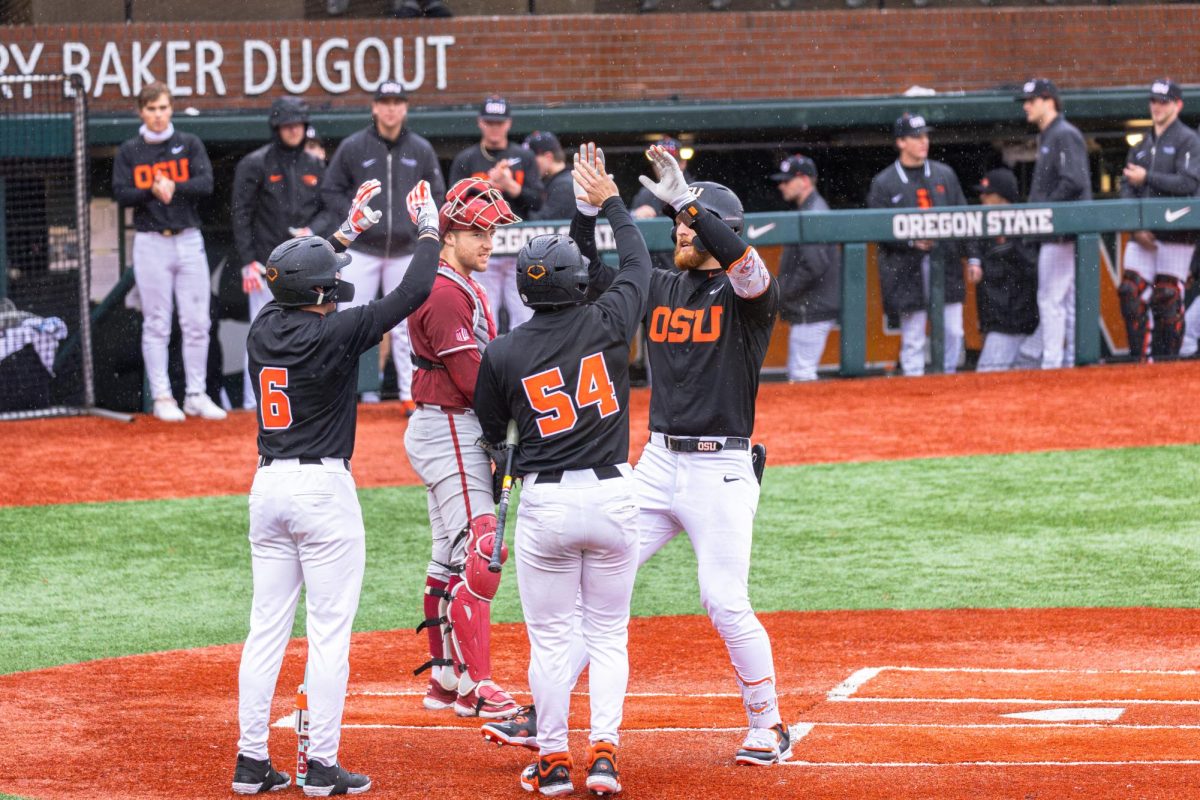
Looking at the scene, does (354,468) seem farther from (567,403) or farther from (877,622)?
(567,403)

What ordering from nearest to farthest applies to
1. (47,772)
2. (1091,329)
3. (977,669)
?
(47,772) → (977,669) → (1091,329)

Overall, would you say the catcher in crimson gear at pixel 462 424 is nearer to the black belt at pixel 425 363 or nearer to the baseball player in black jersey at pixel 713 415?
the black belt at pixel 425 363

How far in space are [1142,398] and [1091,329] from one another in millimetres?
1435

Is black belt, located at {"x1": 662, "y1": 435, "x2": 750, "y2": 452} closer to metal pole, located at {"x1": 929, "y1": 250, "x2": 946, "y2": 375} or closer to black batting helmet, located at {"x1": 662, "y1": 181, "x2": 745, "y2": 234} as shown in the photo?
black batting helmet, located at {"x1": 662, "y1": 181, "x2": 745, "y2": 234}

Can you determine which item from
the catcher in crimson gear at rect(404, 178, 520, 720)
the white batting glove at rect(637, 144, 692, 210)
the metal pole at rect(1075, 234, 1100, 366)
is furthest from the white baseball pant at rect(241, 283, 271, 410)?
the metal pole at rect(1075, 234, 1100, 366)

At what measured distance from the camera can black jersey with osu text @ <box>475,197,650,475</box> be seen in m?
4.82

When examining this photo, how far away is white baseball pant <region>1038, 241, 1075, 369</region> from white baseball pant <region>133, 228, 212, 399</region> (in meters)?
6.74

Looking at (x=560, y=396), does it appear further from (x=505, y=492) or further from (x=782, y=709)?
(x=782, y=709)

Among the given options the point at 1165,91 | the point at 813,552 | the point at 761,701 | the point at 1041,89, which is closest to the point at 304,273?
the point at 761,701

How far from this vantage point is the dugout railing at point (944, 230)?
13.1m

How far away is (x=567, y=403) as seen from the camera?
4.82m

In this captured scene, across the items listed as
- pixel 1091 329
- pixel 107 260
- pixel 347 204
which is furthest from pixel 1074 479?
pixel 107 260

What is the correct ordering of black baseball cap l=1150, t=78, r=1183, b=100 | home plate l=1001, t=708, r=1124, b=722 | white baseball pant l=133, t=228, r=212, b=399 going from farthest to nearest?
black baseball cap l=1150, t=78, r=1183, b=100
white baseball pant l=133, t=228, r=212, b=399
home plate l=1001, t=708, r=1124, b=722

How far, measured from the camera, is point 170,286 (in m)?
11.6
